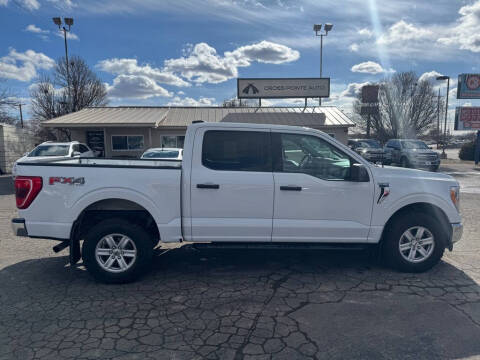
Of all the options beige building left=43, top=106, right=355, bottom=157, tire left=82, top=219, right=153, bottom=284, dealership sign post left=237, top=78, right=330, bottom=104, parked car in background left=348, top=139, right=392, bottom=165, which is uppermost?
dealership sign post left=237, top=78, right=330, bottom=104

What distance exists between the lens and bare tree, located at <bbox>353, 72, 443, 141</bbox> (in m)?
42.6

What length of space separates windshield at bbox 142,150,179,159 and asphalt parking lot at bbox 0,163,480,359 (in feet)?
23.7

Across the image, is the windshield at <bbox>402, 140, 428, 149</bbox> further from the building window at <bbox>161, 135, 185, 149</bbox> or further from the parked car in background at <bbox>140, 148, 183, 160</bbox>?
the parked car in background at <bbox>140, 148, 183, 160</bbox>

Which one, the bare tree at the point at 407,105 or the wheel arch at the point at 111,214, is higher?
the bare tree at the point at 407,105

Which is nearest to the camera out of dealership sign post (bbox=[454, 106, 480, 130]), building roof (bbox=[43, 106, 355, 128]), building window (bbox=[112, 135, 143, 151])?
building roof (bbox=[43, 106, 355, 128])

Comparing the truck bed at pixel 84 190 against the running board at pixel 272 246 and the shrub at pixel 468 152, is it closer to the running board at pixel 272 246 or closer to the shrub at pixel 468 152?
the running board at pixel 272 246

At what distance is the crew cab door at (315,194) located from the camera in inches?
166

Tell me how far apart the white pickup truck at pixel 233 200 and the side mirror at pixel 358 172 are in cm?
1

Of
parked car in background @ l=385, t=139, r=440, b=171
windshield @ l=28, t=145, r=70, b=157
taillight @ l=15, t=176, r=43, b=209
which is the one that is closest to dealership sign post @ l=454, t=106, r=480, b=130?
parked car in background @ l=385, t=139, r=440, b=171

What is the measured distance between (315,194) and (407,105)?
147 ft

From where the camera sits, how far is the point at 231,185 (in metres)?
4.14

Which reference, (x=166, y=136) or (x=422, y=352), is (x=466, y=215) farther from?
(x=166, y=136)

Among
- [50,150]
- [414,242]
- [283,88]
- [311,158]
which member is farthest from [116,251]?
[283,88]

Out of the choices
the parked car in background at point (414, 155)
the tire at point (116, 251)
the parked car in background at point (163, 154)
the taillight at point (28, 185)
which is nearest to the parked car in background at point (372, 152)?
the parked car in background at point (414, 155)
